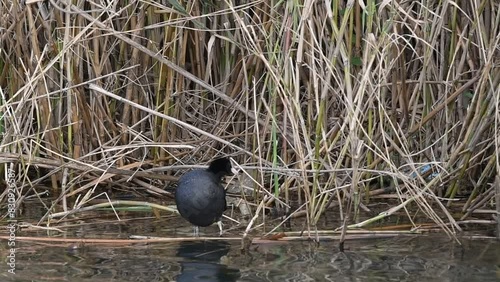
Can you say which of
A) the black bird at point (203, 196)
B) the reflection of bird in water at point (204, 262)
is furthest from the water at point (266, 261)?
the black bird at point (203, 196)

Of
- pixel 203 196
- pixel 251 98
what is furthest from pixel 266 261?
pixel 251 98

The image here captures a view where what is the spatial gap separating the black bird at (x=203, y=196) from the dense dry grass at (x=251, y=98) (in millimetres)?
166

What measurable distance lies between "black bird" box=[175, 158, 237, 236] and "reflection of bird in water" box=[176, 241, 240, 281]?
0.14 meters

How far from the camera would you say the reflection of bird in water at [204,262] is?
358 cm

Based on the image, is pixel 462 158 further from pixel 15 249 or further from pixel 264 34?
pixel 15 249

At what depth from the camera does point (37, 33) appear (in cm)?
487

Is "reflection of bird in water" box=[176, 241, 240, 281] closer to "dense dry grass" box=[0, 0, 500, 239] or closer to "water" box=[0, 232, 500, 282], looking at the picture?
"water" box=[0, 232, 500, 282]

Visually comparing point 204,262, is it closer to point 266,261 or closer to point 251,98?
point 266,261

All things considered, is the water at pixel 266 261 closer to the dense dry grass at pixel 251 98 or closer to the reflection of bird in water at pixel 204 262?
the reflection of bird in water at pixel 204 262

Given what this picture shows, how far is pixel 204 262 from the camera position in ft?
12.5

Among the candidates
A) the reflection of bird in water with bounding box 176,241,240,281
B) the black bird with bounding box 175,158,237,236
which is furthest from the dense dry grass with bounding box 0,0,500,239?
the reflection of bird in water with bounding box 176,241,240,281

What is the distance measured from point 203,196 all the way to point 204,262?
461mm

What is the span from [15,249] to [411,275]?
1.52m

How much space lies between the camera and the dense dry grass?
4273mm
